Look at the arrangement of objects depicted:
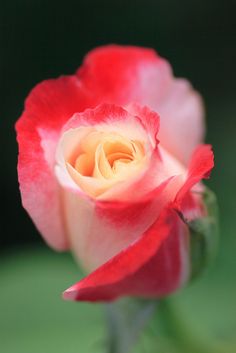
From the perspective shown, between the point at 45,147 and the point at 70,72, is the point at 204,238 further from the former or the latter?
the point at 70,72

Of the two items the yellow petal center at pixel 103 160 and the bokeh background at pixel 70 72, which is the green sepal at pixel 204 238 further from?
the bokeh background at pixel 70 72

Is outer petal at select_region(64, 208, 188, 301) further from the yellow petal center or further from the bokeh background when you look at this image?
the bokeh background

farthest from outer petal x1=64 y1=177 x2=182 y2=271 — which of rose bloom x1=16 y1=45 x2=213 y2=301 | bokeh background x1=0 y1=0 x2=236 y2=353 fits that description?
bokeh background x1=0 y1=0 x2=236 y2=353

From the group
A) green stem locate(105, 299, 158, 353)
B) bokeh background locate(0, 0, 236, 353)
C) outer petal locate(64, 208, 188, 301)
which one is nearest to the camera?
outer petal locate(64, 208, 188, 301)

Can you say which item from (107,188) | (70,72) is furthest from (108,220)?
(70,72)

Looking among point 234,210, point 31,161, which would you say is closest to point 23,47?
point 234,210

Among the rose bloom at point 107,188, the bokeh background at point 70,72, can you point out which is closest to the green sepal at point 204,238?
the rose bloom at point 107,188

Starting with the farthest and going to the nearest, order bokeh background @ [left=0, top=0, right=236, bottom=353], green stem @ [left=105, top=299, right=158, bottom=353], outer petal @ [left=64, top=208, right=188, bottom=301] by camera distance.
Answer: bokeh background @ [left=0, top=0, right=236, bottom=353] → green stem @ [left=105, top=299, right=158, bottom=353] → outer petal @ [left=64, top=208, right=188, bottom=301]
